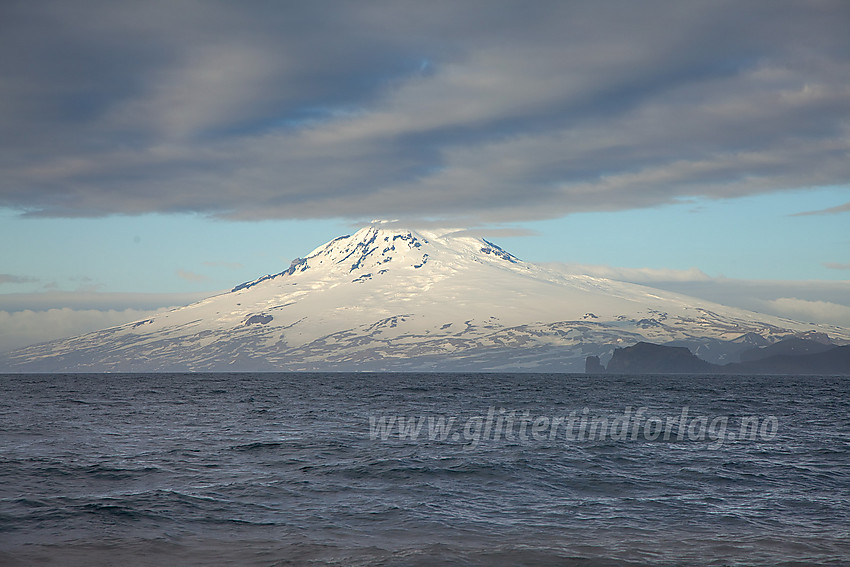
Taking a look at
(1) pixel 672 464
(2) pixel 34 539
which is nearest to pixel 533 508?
(1) pixel 672 464

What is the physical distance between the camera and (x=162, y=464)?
34375 millimetres

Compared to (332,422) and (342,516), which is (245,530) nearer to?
(342,516)

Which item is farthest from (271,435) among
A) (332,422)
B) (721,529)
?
(721,529)

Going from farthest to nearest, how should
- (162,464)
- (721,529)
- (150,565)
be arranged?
(162,464)
(721,529)
(150,565)

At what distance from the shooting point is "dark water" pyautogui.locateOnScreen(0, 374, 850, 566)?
20078mm

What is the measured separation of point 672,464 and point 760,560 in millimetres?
16554

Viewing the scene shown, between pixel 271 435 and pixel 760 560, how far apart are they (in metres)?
34.6

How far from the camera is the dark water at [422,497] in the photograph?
2008 cm

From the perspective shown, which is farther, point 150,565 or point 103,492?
point 103,492

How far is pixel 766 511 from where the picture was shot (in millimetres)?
25500

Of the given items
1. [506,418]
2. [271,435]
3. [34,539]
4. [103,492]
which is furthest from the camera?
[506,418]

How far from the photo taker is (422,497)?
1083 inches

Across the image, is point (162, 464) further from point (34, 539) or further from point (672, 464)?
point (672, 464)

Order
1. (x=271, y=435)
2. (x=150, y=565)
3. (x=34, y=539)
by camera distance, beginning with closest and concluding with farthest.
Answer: (x=150, y=565), (x=34, y=539), (x=271, y=435)
